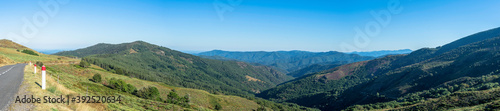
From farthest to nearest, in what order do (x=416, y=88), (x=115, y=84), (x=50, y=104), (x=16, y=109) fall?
(x=416, y=88) < (x=115, y=84) < (x=50, y=104) < (x=16, y=109)

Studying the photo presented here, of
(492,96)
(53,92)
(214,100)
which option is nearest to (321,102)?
(214,100)

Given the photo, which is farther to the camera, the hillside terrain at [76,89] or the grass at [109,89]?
the grass at [109,89]

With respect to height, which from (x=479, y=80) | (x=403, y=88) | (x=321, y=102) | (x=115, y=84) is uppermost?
(x=115, y=84)

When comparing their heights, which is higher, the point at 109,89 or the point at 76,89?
the point at 76,89

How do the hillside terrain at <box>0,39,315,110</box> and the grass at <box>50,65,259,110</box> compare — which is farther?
the grass at <box>50,65,259,110</box>

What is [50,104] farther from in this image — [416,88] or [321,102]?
[321,102]

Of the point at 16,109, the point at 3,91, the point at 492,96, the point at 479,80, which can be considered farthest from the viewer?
the point at 479,80

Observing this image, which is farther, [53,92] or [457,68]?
[457,68]

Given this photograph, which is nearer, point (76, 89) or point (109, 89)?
point (76, 89)

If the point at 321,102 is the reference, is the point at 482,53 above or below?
above
